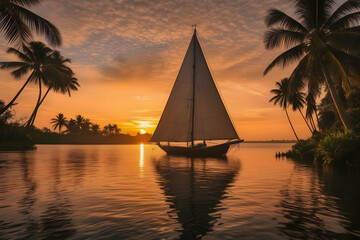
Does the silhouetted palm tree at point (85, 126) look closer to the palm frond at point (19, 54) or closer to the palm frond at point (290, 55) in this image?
the palm frond at point (19, 54)

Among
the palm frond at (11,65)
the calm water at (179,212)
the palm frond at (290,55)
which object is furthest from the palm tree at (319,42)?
the palm frond at (11,65)

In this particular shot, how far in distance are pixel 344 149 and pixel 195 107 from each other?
18831 mm

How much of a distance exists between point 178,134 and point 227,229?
30.0 metres

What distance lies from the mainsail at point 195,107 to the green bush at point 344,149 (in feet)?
47.3

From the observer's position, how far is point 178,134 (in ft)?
118

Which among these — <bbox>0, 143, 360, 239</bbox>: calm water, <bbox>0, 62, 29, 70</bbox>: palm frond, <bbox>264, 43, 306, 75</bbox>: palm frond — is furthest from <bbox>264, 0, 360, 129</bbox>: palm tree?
<bbox>0, 62, 29, 70</bbox>: palm frond

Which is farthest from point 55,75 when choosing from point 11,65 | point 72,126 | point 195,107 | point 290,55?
point 72,126

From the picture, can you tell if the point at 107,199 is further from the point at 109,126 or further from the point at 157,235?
the point at 109,126

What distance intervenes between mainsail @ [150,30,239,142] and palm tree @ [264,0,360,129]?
11.2m

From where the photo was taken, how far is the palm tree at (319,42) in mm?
19094

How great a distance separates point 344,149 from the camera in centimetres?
1908

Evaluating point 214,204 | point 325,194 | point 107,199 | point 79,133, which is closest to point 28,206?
Result: point 107,199

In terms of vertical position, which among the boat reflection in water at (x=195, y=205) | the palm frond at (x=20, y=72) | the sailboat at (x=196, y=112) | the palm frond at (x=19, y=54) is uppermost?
the palm frond at (x=19, y=54)

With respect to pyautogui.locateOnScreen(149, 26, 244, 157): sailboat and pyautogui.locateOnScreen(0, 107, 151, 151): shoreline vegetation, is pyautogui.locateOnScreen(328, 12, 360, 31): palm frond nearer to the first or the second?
pyautogui.locateOnScreen(149, 26, 244, 157): sailboat
